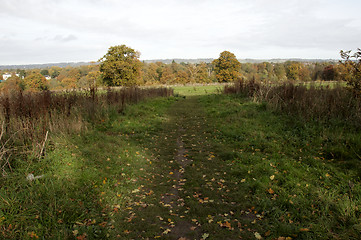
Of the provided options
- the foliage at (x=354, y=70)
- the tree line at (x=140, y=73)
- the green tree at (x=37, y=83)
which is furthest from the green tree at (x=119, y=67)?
the foliage at (x=354, y=70)

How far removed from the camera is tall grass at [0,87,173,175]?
502 centimetres

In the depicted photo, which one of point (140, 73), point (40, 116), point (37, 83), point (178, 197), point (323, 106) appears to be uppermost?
point (140, 73)

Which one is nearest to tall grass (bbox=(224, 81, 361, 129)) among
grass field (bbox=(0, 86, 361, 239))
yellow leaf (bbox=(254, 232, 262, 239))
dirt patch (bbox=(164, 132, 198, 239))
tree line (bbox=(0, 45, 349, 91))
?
grass field (bbox=(0, 86, 361, 239))

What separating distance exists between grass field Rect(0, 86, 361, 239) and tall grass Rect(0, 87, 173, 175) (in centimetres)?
45

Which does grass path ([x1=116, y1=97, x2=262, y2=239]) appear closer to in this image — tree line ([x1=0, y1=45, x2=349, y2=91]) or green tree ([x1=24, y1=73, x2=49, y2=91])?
green tree ([x1=24, y1=73, x2=49, y2=91])

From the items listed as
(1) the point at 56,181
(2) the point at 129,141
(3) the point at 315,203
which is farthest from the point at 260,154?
(1) the point at 56,181

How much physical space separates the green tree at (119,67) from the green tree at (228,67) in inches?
919

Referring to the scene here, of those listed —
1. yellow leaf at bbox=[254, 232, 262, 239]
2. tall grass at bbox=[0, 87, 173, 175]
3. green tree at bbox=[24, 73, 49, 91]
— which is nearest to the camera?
yellow leaf at bbox=[254, 232, 262, 239]

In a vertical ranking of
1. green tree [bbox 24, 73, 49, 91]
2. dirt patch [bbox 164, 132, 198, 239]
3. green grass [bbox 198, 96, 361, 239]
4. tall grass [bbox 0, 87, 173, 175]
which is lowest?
dirt patch [bbox 164, 132, 198, 239]

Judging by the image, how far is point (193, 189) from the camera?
479 cm

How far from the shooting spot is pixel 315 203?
12.3ft

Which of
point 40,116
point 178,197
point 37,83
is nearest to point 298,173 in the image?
point 178,197

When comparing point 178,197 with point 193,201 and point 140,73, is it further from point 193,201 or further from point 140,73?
point 140,73

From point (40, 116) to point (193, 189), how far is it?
5548mm
